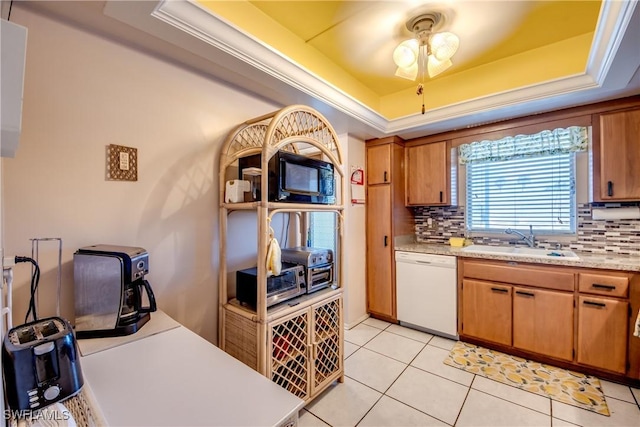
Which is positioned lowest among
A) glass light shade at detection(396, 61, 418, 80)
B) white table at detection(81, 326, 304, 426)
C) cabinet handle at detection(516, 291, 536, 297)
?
cabinet handle at detection(516, 291, 536, 297)

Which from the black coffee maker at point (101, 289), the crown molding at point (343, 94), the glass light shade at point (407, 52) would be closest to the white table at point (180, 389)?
the black coffee maker at point (101, 289)

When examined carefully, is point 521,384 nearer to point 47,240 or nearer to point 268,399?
point 268,399

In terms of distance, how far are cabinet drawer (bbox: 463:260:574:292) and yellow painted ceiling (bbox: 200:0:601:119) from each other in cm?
163

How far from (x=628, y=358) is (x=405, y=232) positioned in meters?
2.05

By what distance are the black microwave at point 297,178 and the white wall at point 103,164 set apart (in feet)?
1.30

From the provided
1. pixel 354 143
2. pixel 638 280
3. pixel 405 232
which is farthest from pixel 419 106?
pixel 638 280

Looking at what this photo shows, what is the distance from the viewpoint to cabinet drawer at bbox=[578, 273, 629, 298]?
2.03 m

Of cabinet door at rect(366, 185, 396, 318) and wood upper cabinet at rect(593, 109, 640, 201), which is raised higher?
wood upper cabinet at rect(593, 109, 640, 201)

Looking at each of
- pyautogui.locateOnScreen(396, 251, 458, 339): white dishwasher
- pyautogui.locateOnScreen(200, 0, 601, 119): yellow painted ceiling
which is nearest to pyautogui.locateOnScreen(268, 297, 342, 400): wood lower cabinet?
pyautogui.locateOnScreen(396, 251, 458, 339): white dishwasher

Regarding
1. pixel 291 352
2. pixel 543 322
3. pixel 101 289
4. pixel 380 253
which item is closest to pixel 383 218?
pixel 380 253

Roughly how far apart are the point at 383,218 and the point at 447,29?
1.89 m

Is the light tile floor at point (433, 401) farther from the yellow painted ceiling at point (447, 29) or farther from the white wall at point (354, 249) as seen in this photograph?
the yellow painted ceiling at point (447, 29)

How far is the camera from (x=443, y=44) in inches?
→ 75.9

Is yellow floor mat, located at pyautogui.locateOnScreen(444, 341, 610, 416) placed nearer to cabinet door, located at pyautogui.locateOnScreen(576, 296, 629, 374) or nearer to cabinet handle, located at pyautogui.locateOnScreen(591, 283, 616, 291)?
cabinet door, located at pyautogui.locateOnScreen(576, 296, 629, 374)
